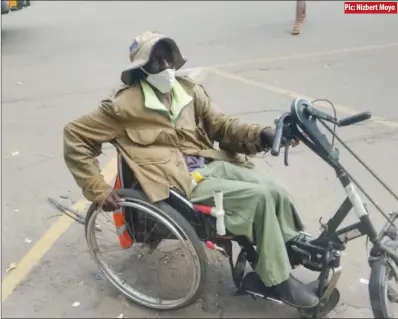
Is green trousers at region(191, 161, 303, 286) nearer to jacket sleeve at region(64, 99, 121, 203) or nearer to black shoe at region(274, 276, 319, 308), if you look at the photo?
black shoe at region(274, 276, 319, 308)

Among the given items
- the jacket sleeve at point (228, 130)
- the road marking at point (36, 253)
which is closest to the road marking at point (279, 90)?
the jacket sleeve at point (228, 130)

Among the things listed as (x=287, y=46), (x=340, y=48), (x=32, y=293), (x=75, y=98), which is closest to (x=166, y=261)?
(x=32, y=293)

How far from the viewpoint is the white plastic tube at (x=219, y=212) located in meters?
2.57

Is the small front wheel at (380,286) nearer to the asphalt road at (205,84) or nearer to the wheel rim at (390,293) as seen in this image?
the wheel rim at (390,293)

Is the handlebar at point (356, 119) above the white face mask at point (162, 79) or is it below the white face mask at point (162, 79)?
below

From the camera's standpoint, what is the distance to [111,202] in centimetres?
271

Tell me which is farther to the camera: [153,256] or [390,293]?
[153,256]

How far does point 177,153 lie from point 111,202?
396 mm

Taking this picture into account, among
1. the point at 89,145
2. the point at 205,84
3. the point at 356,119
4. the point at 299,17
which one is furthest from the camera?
the point at 299,17

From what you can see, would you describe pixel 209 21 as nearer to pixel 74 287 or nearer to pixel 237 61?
pixel 237 61

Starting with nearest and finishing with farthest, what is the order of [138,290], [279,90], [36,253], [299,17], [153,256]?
[138,290], [153,256], [36,253], [279,90], [299,17]

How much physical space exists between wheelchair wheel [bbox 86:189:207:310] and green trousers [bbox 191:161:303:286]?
0.18 metres

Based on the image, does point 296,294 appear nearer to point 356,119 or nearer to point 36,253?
point 356,119

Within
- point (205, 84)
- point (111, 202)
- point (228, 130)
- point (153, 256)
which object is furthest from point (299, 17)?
point (111, 202)
